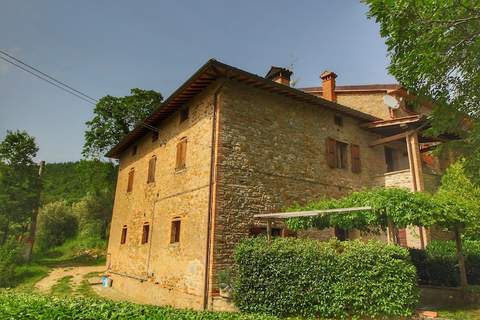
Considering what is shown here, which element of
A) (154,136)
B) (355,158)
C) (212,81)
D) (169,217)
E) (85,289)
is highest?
(212,81)

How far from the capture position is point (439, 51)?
7891 millimetres

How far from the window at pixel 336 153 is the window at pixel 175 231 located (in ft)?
20.6

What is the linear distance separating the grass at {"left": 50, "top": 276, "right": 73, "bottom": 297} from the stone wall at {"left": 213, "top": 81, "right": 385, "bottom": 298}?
8.41 meters

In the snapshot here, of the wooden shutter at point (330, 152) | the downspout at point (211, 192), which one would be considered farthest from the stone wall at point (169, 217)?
the wooden shutter at point (330, 152)

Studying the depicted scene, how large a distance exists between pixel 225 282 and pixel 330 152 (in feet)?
22.7

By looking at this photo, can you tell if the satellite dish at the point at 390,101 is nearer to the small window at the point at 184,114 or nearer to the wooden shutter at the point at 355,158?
the wooden shutter at the point at 355,158

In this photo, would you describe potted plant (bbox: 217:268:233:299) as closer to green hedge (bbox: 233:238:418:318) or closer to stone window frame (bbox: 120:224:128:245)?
green hedge (bbox: 233:238:418:318)

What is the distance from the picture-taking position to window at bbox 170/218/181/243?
38.3 ft

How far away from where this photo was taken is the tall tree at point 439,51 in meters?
7.26

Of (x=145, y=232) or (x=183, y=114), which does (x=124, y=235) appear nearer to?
(x=145, y=232)

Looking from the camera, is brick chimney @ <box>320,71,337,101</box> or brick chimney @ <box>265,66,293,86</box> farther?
brick chimney @ <box>320,71,337,101</box>

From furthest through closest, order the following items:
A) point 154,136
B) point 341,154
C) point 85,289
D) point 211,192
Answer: point 154,136, point 85,289, point 341,154, point 211,192

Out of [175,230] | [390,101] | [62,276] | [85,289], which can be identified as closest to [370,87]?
[390,101]

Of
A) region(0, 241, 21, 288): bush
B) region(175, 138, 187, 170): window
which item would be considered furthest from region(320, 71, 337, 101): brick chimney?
region(0, 241, 21, 288): bush
